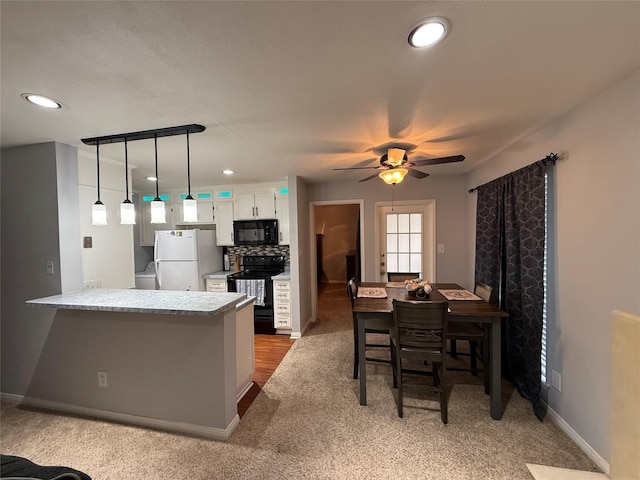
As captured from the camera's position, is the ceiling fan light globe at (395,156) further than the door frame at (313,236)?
No

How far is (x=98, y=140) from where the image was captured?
2121 mm

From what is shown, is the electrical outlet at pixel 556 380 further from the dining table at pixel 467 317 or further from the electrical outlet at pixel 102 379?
the electrical outlet at pixel 102 379

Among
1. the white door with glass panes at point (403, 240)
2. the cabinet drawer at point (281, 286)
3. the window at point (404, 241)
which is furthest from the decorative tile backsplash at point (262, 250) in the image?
the window at point (404, 241)

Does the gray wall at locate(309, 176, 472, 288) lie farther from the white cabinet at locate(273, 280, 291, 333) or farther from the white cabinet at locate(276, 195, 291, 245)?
the white cabinet at locate(273, 280, 291, 333)

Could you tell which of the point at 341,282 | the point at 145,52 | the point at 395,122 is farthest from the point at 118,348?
the point at 341,282

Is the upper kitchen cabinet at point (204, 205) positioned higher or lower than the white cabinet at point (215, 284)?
higher

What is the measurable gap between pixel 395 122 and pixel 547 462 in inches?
97.2

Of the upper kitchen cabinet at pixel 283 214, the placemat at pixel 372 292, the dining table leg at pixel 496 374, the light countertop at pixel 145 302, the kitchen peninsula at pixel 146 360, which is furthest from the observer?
the upper kitchen cabinet at pixel 283 214

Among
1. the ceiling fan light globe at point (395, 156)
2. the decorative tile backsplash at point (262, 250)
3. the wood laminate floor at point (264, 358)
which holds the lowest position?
the wood laminate floor at point (264, 358)

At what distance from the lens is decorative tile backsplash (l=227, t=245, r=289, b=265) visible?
4.52 m

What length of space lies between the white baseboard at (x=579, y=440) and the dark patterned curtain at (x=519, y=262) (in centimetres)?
8

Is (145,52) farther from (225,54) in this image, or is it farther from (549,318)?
(549,318)

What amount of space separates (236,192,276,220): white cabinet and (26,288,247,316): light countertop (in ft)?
6.99

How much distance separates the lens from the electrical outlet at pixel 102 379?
210 centimetres
